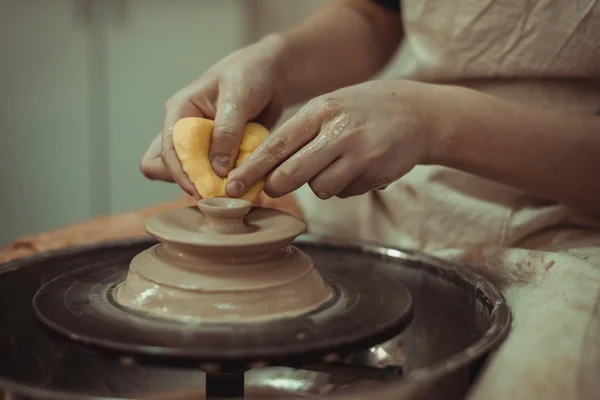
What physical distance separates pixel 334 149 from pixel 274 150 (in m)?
0.07

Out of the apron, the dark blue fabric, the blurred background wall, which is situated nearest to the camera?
the apron

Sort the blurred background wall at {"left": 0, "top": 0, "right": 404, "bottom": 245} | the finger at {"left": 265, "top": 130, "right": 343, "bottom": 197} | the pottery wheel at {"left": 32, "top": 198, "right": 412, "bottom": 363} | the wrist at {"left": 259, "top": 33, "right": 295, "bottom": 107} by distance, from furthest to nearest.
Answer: the blurred background wall at {"left": 0, "top": 0, "right": 404, "bottom": 245} < the wrist at {"left": 259, "top": 33, "right": 295, "bottom": 107} < the finger at {"left": 265, "top": 130, "right": 343, "bottom": 197} < the pottery wheel at {"left": 32, "top": 198, "right": 412, "bottom": 363}

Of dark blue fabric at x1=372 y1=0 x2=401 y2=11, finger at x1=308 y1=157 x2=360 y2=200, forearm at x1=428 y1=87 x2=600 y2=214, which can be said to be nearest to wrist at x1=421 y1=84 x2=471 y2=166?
forearm at x1=428 y1=87 x2=600 y2=214

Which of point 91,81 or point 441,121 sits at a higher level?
point 441,121

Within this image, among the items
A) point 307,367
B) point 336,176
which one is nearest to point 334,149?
point 336,176

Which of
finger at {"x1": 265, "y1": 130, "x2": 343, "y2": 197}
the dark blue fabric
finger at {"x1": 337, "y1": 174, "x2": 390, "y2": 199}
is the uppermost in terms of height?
the dark blue fabric

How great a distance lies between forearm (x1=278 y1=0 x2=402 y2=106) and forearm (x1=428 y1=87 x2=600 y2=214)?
35cm

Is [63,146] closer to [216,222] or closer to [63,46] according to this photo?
[63,46]

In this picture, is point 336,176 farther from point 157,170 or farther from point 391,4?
point 391,4

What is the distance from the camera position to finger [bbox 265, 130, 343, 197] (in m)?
0.81

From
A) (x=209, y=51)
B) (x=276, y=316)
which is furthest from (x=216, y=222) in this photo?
(x=209, y=51)

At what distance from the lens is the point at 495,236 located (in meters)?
1.04

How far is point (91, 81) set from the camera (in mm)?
2486

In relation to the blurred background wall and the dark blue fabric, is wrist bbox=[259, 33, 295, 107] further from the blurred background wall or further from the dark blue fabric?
the blurred background wall
